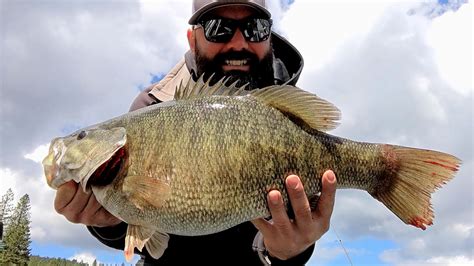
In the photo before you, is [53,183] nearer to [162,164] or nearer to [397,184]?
[162,164]

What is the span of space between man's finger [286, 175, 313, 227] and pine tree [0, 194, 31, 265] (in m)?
54.9

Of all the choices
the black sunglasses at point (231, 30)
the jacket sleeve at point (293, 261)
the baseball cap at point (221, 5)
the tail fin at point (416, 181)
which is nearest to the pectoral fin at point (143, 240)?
the jacket sleeve at point (293, 261)

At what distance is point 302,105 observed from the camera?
3.65m

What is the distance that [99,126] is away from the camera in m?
3.64

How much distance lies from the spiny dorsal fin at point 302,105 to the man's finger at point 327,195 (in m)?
0.40

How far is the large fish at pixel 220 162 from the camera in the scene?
3.28m

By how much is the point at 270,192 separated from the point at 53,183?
149 cm

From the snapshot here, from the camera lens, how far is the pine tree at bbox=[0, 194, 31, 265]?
5384 cm

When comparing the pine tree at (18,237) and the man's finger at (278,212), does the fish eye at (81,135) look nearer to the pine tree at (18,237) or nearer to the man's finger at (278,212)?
the man's finger at (278,212)

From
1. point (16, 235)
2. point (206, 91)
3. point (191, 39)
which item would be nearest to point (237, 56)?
point (191, 39)

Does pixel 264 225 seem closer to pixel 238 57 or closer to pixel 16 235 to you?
pixel 238 57

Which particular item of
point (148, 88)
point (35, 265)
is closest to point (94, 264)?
point (35, 265)

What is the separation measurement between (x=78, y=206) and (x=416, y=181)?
2.41 m

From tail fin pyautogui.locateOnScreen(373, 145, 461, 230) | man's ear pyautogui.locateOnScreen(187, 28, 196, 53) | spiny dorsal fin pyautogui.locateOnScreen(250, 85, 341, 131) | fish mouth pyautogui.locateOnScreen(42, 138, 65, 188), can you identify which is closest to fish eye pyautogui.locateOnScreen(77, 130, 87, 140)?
fish mouth pyautogui.locateOnScreen(42, 138, 65, 188)
